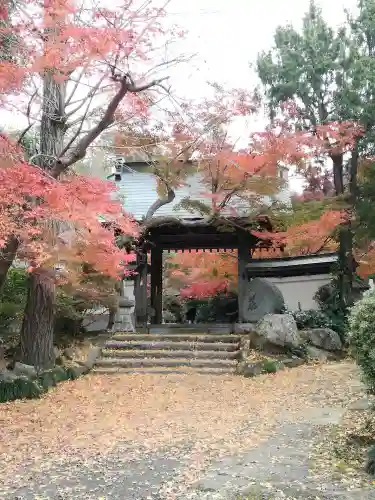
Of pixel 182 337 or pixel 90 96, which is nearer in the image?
pixel 90 96

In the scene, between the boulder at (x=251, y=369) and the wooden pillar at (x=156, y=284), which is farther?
the wooden pillar at (x=156, y=284)

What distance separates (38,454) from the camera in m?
5.82

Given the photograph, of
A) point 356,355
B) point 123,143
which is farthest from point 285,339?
point 356,355

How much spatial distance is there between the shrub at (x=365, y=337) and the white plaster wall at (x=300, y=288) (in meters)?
11.0

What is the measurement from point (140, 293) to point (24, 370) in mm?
6767

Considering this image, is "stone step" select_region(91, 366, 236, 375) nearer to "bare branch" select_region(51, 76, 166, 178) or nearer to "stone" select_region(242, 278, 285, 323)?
"stone" select_region(242, 278, 285, 323)

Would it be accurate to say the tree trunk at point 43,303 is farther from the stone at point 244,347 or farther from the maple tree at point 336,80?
the maple tree at point 336,80

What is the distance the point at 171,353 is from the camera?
12.2m

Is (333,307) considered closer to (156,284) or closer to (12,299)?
(156,284)

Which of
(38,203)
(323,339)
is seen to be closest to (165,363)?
(323,339)

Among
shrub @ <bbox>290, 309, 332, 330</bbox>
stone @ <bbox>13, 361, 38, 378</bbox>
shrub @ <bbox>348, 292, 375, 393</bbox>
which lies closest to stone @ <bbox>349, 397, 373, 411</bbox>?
shrub @ <bbox>348, 292, 375, 393</bbox>

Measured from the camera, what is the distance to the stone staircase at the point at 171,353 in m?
11.4

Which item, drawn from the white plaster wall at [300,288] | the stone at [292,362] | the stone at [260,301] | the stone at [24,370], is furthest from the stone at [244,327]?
the stone at [24,370]

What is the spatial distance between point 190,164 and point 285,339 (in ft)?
17.4
